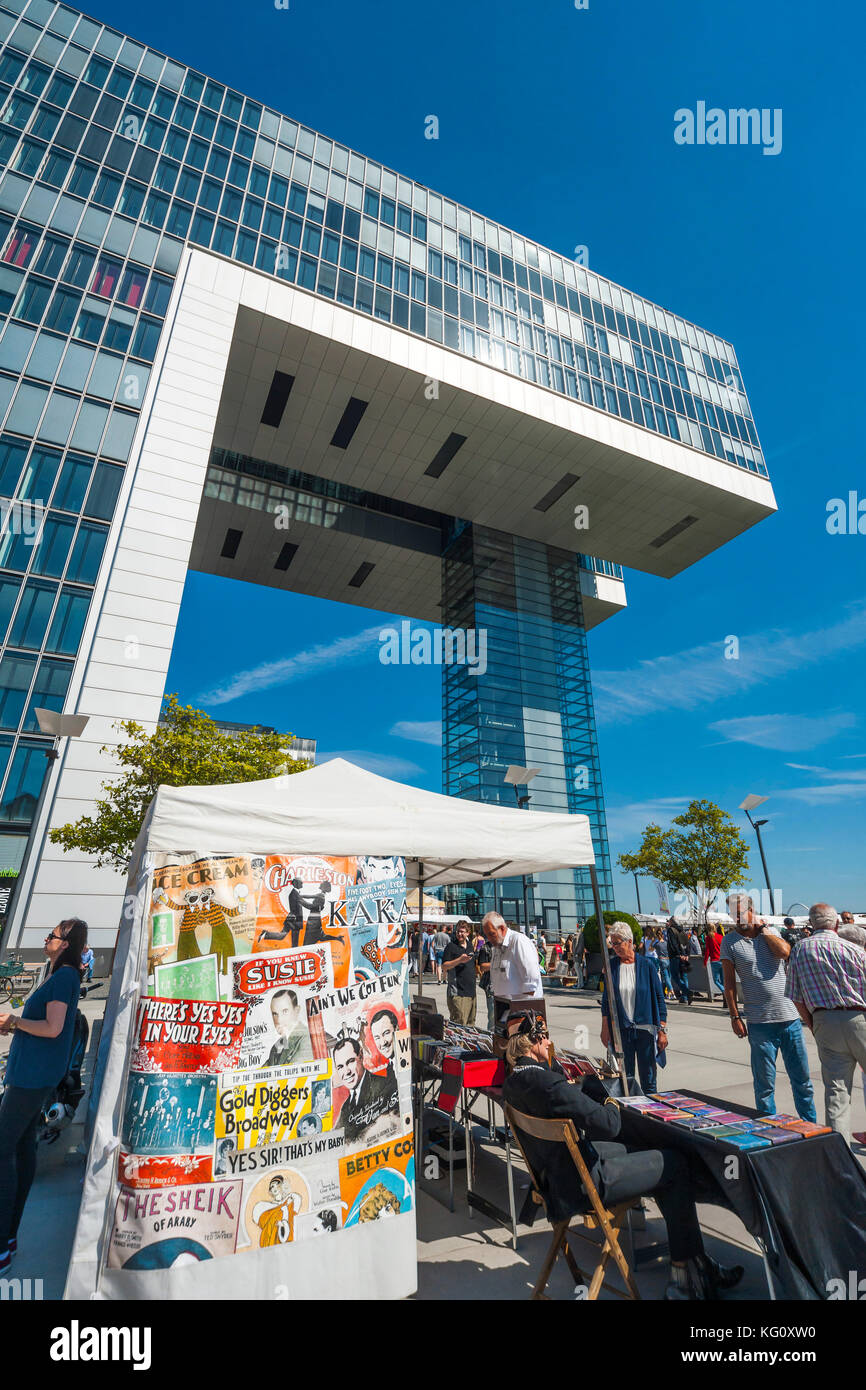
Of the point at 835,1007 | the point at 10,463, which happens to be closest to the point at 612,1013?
the point at 835,1007

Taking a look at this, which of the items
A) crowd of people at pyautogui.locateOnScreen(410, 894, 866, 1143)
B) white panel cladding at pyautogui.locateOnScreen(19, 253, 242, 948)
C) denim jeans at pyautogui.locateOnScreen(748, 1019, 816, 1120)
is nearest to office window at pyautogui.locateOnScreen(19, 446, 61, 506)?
white panel cladding at pyautogui.locateOnScreen(19, 253, 242, 948)

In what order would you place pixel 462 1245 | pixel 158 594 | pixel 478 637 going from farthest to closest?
1. pixel 478 637
2. pixel 158 594
3. pixel 462 1245

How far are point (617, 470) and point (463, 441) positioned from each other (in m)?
8.11

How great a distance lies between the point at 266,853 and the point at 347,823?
0.54 meters

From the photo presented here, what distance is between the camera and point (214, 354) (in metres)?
24.1

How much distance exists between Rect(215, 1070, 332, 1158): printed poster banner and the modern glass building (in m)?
17.3

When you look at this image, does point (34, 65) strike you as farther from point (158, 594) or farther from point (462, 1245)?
point (462, 1245)

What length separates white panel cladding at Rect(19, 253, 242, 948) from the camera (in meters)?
18.5

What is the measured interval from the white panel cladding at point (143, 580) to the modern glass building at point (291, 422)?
85mm

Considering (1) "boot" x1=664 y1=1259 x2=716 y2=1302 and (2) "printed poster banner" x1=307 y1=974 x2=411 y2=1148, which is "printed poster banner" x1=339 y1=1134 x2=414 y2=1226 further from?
(1) "boot" x1=664 y1=1259 x2=716 y2=1302

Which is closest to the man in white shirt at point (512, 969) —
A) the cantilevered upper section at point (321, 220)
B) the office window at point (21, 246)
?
the cantilevered upper section at point (321, 220)

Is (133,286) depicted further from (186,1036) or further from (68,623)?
(186,1036)

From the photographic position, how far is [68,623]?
20562mm
